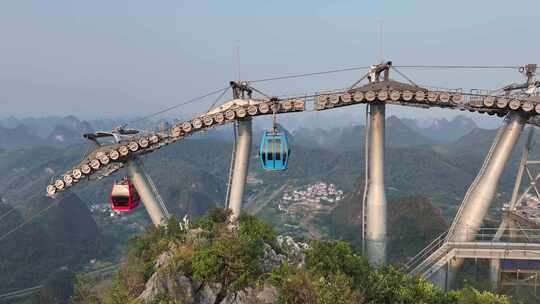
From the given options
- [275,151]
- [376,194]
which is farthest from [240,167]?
[376,194]

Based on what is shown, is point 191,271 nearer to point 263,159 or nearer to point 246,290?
point 246,290

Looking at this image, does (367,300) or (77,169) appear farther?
(77,169)

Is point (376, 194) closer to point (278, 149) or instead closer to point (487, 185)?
point (487, 185)

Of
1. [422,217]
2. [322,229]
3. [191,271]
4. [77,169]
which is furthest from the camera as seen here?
[322,229]

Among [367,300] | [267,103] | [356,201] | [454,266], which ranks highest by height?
[267,103]

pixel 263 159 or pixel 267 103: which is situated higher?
pixel 267 103

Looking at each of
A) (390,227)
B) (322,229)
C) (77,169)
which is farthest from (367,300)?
(322,229)

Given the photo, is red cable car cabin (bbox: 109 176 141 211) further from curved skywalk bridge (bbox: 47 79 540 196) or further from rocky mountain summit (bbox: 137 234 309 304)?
rocky mountain summit (bbox: 137 234 309 304)
